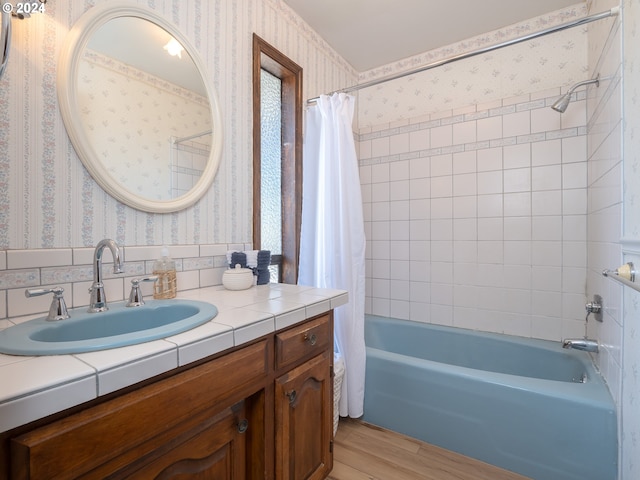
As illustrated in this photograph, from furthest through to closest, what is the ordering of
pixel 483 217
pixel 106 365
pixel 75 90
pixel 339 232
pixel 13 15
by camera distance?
pixel 483 217
pixel 339 232
pixel 75 90
pixel 13 15
pixel 106 365

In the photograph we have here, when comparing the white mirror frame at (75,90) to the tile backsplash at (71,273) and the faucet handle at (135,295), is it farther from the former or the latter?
the faucet handle at (135,295)

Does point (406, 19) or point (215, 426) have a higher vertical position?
point (406, 19)

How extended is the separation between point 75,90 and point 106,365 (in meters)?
0.95

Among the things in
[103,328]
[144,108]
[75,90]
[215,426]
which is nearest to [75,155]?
[75,90]

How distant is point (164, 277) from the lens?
3.71 ft

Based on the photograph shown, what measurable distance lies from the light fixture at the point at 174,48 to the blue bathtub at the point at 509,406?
6.02 feet

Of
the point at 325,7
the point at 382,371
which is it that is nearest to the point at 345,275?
the point at 382,371

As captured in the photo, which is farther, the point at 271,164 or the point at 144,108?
the point at 271,164

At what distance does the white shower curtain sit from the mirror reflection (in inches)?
26.4

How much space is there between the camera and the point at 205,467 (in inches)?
30.8

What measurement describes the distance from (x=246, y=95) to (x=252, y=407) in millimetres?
1442

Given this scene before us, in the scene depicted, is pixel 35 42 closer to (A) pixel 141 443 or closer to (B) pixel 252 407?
(A) pixel 141 443

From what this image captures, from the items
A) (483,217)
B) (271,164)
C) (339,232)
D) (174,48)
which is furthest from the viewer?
(483,217)

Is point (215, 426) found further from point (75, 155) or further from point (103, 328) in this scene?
point (75, 155)
